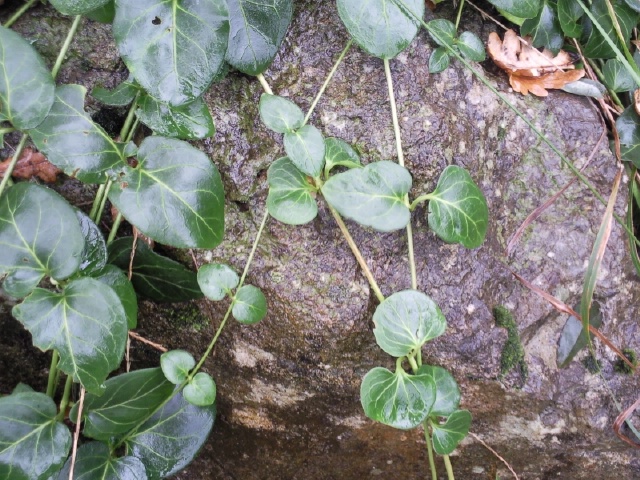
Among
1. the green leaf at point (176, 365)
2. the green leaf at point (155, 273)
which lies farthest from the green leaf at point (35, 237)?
the green leaf at point (176, 365)

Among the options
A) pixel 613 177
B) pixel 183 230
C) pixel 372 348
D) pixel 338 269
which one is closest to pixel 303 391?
pixel 372 348

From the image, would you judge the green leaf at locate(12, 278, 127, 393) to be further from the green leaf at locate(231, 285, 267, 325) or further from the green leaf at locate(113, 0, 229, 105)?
the green leaf at locate(113, 0, 229, 105)

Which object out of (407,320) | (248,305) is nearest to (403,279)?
(407,320)

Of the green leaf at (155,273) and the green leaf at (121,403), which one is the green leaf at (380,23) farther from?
the green leaf at (121,403)

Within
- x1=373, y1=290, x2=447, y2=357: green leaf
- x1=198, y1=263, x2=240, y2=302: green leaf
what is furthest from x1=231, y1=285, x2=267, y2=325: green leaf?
x1=373, y1=290, x2=447, y2=357: green leaf

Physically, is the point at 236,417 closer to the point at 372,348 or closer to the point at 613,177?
the point at 372,348

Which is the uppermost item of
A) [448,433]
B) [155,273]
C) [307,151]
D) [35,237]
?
[307,151]

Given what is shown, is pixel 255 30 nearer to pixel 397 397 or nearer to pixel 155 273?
pixel 155 273
